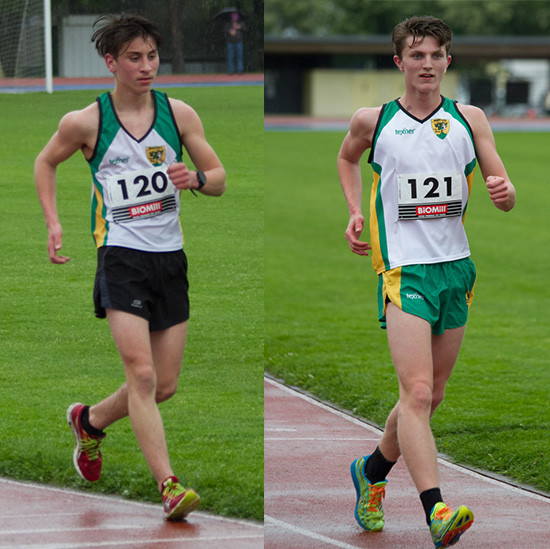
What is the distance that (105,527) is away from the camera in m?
4.45

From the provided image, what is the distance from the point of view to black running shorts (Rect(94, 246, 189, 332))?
420 centimetres

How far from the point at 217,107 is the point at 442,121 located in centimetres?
94

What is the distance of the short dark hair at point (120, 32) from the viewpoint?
4145 mm

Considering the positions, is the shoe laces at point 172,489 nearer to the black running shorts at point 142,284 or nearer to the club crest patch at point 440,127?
the black running shorts at point 142,284

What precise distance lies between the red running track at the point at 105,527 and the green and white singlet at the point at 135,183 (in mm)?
1145

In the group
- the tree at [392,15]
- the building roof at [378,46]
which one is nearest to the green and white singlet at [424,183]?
the building roof at [378,46]

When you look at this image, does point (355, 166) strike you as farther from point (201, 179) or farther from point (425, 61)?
point (201, 179)

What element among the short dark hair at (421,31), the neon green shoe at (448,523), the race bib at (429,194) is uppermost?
the short dark hair at (421,31)

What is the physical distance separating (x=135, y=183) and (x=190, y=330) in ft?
2.47

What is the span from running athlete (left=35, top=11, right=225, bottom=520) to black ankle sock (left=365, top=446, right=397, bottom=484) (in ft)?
3.08

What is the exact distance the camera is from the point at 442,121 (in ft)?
14.8

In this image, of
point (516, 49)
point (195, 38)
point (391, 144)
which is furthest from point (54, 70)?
point (516, 49)

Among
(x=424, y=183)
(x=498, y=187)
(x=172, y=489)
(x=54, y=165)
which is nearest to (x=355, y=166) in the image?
(x=424, y=183)

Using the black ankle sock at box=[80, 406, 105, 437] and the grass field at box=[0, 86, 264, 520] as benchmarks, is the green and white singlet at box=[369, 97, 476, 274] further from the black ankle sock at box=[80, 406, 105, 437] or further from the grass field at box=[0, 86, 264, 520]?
the black ankle sock at box=[80, 406, 105, 437]
